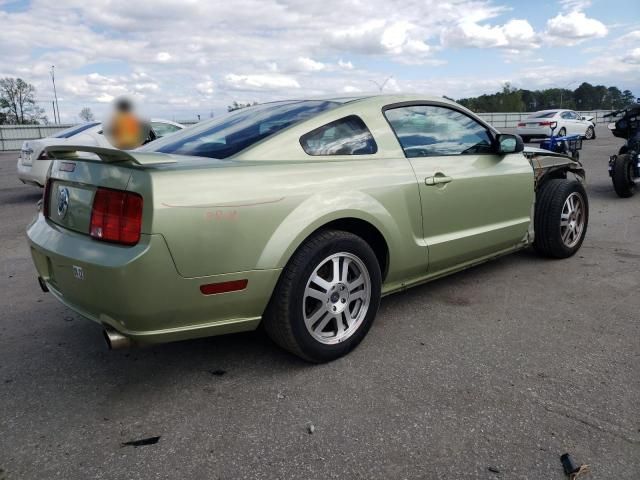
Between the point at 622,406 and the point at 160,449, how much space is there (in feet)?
6.73

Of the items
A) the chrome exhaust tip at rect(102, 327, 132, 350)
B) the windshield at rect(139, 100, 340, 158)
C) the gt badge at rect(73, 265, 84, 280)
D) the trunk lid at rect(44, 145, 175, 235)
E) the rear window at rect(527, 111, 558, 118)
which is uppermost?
the rear window at rect(527, 111, 558, 118)

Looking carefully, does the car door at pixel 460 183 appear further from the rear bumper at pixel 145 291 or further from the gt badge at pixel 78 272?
the gt badge at pixel 78 272

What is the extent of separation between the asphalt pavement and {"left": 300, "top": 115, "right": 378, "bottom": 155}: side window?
3.75 feet

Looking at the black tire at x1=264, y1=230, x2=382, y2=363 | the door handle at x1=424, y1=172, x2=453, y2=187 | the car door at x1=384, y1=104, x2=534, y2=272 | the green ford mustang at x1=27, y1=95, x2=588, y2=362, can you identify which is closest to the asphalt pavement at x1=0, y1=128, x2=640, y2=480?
the black tire at x1=264, y1=230, x2=382, y2=363

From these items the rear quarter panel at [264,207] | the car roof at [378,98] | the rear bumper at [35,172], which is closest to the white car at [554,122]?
the rear bumper at [35,172]

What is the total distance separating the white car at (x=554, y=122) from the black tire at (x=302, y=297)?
19.6 metres

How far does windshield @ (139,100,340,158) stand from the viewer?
2.95 meters

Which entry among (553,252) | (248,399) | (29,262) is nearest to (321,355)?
(248,399)

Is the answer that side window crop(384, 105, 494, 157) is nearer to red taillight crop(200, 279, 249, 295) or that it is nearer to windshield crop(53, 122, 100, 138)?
red taillight crop(200, 279, 249, 295)

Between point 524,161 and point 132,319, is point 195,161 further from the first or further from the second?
point 524,161

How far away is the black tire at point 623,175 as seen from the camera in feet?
26.3

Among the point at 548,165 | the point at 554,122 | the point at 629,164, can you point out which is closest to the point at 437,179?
the point at 548,165

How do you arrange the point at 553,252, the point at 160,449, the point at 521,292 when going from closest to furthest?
the point at 160,449 → the point at 521,292 → the point at 553,252

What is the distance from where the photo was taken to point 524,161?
14.0 ft
